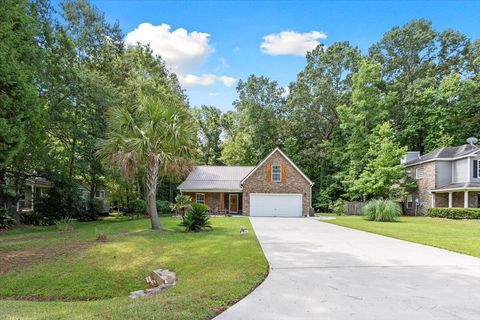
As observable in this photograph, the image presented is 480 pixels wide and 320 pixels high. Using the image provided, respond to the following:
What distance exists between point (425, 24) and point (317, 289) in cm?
4198

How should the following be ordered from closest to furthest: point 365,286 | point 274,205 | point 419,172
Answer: point 365,286 < point 274,205 < point 419,172

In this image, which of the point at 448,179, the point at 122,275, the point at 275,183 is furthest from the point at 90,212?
the point at 448,179

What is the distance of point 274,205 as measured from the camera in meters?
29.1

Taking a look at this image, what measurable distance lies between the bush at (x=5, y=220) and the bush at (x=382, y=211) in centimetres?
2187

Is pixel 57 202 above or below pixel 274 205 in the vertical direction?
above

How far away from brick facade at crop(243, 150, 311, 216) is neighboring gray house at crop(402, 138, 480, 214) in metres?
11.1

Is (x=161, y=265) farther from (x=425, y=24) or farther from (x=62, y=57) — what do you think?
(x=425, y=24)

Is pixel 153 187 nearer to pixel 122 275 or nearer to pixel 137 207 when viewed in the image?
pixel 122 275

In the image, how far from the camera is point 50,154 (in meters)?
21.6

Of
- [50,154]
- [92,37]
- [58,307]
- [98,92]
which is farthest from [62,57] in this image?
[58,307]

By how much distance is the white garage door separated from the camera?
95.1ft

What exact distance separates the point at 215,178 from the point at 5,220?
1663 cm

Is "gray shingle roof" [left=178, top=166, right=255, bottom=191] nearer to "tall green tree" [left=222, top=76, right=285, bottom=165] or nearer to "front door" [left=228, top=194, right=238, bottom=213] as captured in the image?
"front door" [left=228, top=194, right=238, bottom=213]

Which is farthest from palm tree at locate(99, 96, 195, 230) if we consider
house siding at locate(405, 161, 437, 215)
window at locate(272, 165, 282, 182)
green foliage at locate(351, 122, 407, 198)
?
house siding at locate(405, 161, 437, 215)
